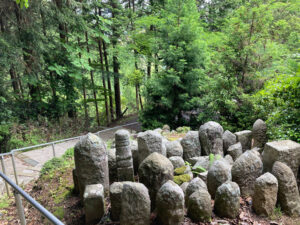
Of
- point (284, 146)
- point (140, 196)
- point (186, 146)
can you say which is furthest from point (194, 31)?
point (140, 196)

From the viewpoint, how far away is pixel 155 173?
282 centimetres

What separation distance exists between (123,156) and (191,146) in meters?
1.56

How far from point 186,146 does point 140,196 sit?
6.71ft

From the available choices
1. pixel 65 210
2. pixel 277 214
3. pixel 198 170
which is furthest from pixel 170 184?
pixel 65 210

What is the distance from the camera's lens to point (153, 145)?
3.59m

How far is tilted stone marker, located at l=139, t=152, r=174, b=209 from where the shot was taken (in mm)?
2812

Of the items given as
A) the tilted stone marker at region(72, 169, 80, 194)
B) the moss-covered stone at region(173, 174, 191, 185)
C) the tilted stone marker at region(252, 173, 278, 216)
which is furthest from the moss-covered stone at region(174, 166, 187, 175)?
the tilted stone marker at region(72, 169, 80, 194)

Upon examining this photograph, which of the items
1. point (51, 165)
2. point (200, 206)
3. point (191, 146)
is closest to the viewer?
point (200, 206)

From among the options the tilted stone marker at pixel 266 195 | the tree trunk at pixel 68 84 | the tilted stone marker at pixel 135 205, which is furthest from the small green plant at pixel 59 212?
the tree trunk at pixel 68 84

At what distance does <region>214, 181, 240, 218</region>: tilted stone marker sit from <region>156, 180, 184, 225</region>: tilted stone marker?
562 mm

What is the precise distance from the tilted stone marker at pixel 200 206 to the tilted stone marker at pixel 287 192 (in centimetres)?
116

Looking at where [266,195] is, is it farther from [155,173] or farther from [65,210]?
[65,210]

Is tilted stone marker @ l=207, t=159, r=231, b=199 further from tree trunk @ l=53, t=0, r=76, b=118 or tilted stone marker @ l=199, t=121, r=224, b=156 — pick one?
tree trunk @ l=53, t=0, r=76, b=118

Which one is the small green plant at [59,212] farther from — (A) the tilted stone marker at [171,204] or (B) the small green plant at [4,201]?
(B) the small green plant at [4,201]
